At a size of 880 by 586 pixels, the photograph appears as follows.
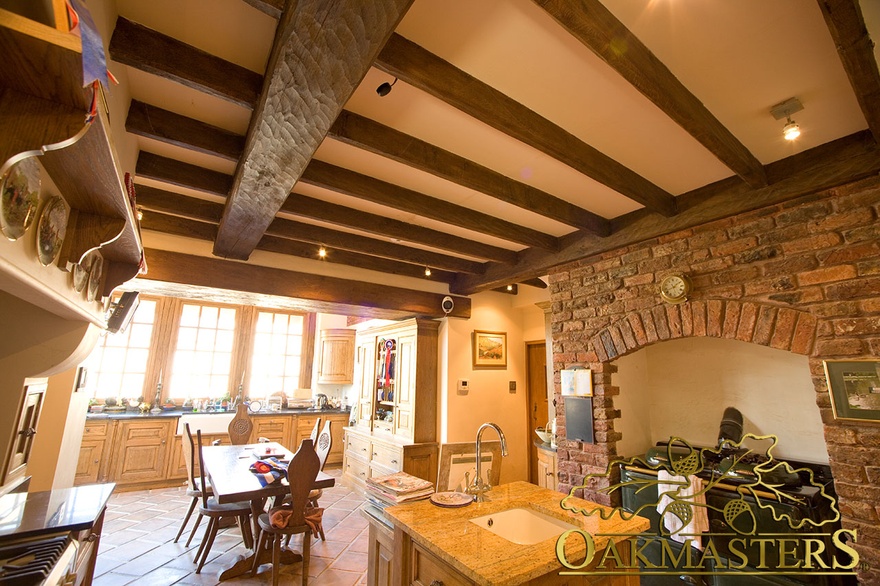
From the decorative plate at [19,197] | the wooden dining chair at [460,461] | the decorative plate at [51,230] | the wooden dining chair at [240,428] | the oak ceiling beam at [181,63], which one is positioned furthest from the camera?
the wooden dining chair at [240,428]

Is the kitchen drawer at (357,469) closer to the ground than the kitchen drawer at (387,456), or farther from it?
closer to the ground

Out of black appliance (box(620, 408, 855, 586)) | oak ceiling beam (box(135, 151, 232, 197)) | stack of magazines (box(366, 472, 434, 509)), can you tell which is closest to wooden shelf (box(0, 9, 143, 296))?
oak ceiling beam (box(135, 151, 232, 197))

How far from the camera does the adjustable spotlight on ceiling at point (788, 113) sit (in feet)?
5.96

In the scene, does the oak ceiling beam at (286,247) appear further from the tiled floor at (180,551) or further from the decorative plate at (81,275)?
the tiled floor at (180,551)

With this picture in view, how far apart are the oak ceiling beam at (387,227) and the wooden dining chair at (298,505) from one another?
168 centimetres

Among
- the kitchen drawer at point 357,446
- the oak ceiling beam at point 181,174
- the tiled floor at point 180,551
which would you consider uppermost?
the oak ceiling beam at point 181,174

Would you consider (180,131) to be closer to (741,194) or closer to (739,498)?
(741,194)

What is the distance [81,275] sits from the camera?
1544mm

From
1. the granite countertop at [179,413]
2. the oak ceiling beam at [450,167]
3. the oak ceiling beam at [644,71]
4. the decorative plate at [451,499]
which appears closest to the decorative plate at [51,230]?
the oak ceiling beam at [450,167]

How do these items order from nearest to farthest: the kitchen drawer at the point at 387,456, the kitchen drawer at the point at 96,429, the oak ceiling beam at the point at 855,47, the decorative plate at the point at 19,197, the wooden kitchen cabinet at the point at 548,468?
the decorative plate at the point at 19,197 < the oak ceiling beam at the point at 855,47 < the wooden kitchen cabinet at the point at 548,468 < the kitchen drawer at the point at 387,456 < the kitchen drawer at the point at 96,429

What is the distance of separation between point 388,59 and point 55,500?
2.62 meters

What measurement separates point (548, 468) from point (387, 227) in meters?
2.93

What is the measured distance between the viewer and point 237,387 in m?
6.86

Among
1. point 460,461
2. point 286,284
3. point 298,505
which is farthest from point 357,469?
point 460,461
